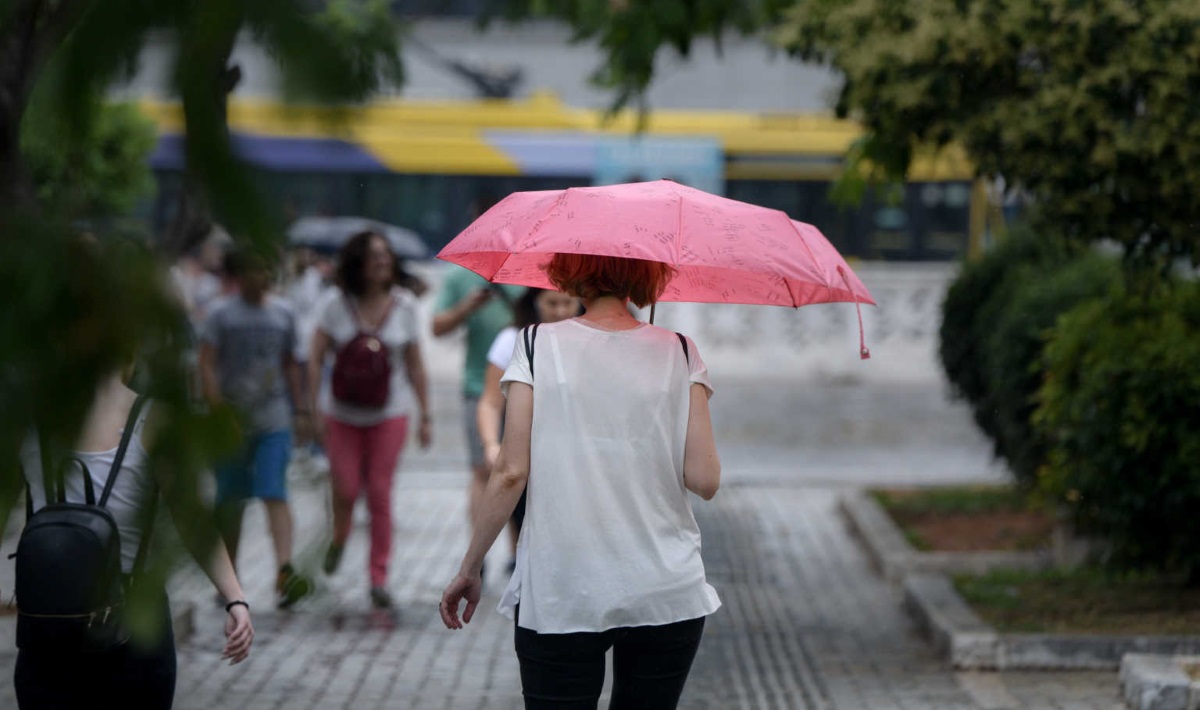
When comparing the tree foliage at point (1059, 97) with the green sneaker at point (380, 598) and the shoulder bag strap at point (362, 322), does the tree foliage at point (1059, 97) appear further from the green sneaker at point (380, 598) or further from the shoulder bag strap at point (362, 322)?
the green sneaker at point (380, 598)

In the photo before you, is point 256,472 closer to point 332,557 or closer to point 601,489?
point 332,557

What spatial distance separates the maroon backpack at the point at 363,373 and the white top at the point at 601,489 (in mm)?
3796

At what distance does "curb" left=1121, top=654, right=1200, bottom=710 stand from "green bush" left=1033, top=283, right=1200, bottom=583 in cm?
93

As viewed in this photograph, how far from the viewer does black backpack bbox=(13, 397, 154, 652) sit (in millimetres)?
1418

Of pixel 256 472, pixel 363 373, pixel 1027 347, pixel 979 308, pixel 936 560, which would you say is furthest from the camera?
pixel 979 308

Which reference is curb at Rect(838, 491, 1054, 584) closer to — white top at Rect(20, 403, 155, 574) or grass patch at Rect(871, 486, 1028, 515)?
grass patch at Rect(871, 486, 1028, 515)

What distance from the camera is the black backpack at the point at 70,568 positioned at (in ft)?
4.65

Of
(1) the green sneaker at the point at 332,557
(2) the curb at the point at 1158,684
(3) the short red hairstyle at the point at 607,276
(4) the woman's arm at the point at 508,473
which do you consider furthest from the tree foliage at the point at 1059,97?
(1) the green sneaker at the point at 332,557

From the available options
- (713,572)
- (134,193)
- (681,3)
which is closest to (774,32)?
(681,3)

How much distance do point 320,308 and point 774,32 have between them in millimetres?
2609

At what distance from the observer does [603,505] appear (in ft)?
10.8

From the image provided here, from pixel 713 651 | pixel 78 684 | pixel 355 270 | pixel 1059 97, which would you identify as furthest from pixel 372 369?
pixel 78 684

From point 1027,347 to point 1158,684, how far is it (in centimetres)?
333

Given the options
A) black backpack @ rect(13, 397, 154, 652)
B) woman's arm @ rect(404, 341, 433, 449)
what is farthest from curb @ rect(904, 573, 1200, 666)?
black backpack @ rect(13, 397, 154, 652)
